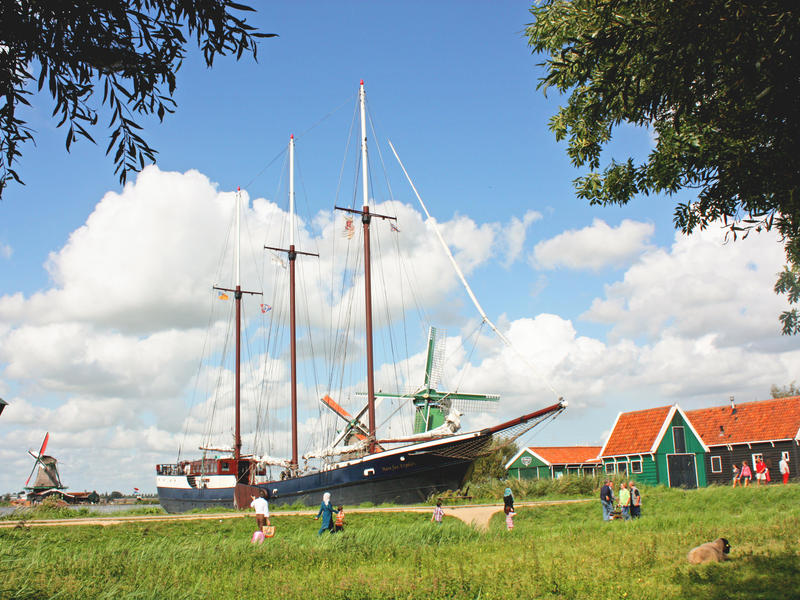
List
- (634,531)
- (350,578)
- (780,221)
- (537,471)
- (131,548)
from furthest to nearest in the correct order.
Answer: (537,471)
(634,531)
(131,548)
(350,578)
(780,221)

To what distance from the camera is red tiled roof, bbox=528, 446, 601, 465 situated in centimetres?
5669

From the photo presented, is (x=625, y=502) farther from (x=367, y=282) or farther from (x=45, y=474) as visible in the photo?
(x=45, y=474)

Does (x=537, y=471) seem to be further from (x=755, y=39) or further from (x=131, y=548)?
(x=755, y=39)

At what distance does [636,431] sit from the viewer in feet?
148

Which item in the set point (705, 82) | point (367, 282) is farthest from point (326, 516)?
point (367, 282)

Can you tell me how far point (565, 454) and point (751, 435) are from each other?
18579 mm

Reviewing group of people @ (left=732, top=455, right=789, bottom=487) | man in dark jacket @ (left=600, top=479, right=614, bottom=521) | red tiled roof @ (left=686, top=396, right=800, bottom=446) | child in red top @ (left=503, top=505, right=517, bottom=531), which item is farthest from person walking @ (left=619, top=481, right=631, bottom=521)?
red tiled roof @ (left=686, top=396, right=800, bottom=446)


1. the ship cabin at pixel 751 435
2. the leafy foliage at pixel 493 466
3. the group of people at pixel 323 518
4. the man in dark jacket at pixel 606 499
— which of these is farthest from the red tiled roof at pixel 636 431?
the group of people at pixel 323 518

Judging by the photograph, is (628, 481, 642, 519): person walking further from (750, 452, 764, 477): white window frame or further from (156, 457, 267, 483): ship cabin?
(156, 457, 267, 483): ship cabin

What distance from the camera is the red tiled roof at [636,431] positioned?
43.3 metres

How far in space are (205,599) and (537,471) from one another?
50.7 meters

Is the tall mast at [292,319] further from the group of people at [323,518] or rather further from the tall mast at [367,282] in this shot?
Answer: the group of people at [323,518]

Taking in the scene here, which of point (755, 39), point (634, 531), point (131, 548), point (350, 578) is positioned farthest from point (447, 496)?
point (755, 39)

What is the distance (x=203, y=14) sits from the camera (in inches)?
253
